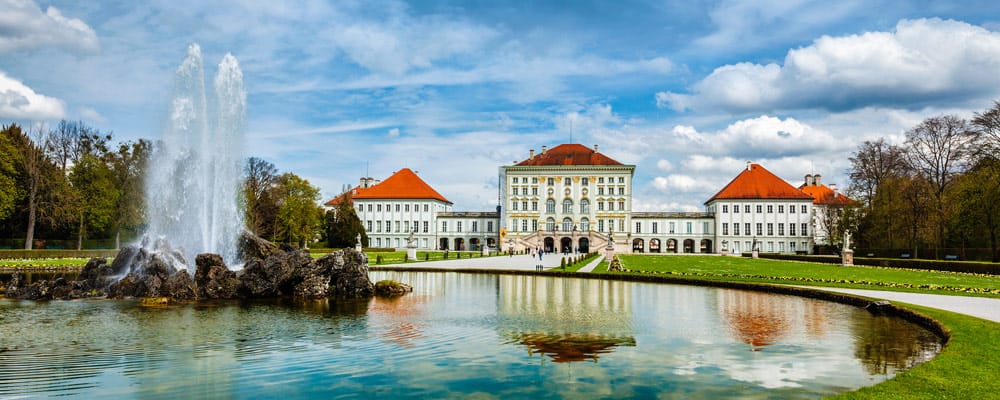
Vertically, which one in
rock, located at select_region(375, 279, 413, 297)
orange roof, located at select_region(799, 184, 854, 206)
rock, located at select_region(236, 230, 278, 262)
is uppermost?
orange roof, located at select_region(799, 184, 854, 206)

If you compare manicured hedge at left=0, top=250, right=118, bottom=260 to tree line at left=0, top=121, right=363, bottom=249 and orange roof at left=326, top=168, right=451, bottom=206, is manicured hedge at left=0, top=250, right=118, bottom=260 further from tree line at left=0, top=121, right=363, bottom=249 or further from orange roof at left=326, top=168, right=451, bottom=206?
orange roof at left=326, top=168, right=451, bottom=206

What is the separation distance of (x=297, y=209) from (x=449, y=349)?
161ft

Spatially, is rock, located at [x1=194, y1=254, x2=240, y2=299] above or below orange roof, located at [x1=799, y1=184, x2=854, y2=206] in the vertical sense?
below

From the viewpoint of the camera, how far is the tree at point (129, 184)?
1848 inches

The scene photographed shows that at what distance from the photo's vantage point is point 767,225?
254 feet

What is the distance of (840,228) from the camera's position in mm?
55250

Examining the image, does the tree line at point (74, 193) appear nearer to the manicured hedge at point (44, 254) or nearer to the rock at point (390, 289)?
the manicured hedge at point (44, 254)

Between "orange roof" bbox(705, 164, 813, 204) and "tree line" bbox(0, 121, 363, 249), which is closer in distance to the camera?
"tree line" bbox(0, 121, 363, 249)

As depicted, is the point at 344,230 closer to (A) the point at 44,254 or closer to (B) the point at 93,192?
(B) the point at 93,192

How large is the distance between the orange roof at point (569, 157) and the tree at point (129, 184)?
43806 mm

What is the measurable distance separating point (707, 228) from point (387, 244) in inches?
1563

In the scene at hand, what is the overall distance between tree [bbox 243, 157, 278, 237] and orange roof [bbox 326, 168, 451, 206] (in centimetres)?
2280

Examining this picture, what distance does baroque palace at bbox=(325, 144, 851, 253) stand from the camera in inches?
3039

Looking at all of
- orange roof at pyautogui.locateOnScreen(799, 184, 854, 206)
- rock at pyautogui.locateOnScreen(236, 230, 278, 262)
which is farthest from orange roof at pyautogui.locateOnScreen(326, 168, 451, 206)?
rock at pyautogui.locateOnScreen(236, 230, 278, 262)
